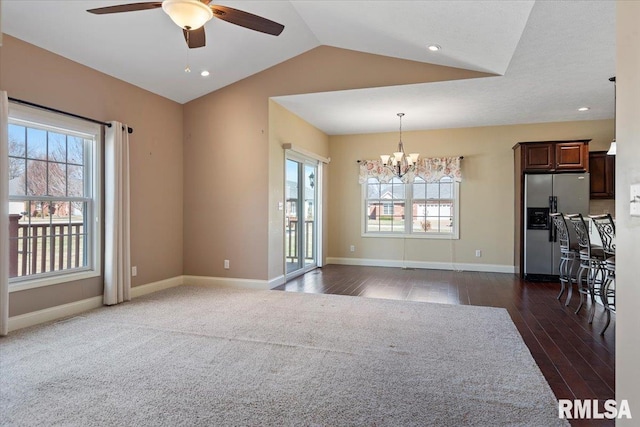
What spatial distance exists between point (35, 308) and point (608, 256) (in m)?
5.97

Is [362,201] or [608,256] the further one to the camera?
[362,201]

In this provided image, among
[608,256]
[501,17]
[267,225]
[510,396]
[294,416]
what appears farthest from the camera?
[267,225]

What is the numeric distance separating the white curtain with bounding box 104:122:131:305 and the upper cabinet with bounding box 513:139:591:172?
6.25 meters

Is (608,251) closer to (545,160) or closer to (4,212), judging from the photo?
(545,160)

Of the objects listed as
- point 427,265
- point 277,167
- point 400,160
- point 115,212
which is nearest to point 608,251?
point 400,160

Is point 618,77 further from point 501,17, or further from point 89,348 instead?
point 89,348

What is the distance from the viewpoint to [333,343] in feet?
11.0

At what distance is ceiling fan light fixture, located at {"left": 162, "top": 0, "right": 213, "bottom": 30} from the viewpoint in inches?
102

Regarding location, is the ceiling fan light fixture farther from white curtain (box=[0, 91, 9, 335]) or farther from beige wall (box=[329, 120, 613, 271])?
beige wall (box=[329, 120, 613, 271])

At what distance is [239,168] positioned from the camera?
572 centimetres

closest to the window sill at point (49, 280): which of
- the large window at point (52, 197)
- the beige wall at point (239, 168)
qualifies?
the large window at point (52, 197)

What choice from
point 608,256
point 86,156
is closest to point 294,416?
point 608,256

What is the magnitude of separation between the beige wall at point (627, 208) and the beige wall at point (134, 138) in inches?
186

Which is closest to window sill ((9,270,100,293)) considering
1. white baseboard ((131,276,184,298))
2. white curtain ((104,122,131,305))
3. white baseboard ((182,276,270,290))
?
white curtain ((104,122,131,305))
